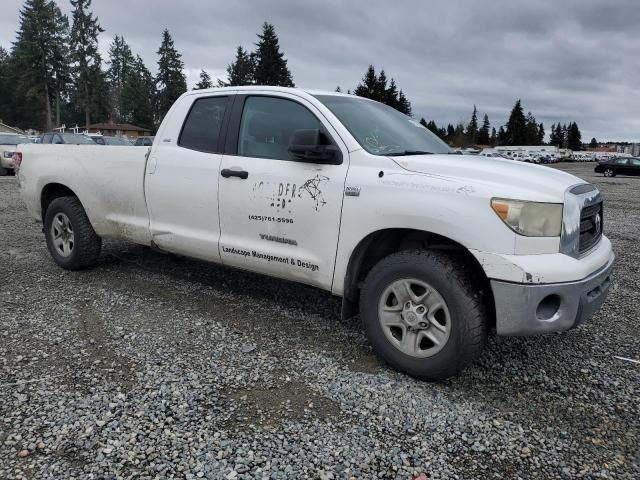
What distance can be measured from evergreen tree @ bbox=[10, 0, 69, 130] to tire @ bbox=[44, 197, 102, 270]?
7384 centimetres

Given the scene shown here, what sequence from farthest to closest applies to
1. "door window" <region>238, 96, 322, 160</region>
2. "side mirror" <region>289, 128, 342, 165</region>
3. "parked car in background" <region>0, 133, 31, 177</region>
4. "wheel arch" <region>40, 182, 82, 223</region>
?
"parked car in background" <region>0, 133, 31, 177</region> < "wheel arch" <region>40, 182, 82, 223</region> < "door window" <region>238, 96, 322, 160</region> < "side mirror" <region>289, 128, 342, 165</region>

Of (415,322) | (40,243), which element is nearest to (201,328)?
(415,322)

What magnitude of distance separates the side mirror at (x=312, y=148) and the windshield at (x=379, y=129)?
0.22 metres

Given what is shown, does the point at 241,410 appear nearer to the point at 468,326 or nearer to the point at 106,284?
the point at 468,326

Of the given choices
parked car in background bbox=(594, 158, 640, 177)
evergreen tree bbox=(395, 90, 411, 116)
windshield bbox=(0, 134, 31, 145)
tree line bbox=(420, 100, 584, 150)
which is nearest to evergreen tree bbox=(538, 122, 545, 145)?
tree line bbox=(420, 100, 584, 150)

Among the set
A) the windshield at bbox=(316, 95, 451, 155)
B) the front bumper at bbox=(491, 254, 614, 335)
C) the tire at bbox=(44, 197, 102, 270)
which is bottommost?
the tire at bbox=(44, 197, 102, 270)

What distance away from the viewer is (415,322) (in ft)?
10.5

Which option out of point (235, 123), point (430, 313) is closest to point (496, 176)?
point (430, 313)

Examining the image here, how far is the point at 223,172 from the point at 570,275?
2604 mm

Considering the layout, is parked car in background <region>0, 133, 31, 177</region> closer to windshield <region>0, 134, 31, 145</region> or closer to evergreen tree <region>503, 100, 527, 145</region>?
windshield <region>0, 134, 31, 145</region>

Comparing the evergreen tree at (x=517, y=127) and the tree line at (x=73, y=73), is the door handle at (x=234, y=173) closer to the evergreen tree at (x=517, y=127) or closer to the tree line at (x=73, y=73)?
the tree line at (x=73, y=73)

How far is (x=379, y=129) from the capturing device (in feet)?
12.9

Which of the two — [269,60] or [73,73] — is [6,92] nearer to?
[73,73]

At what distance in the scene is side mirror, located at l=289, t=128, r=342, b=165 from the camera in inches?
137
